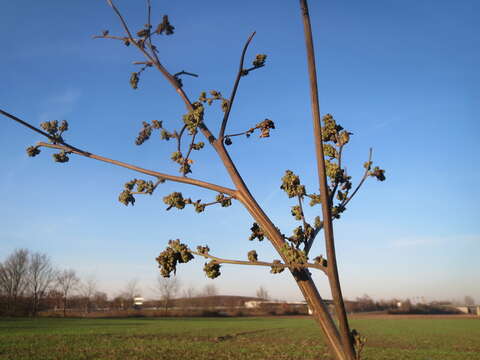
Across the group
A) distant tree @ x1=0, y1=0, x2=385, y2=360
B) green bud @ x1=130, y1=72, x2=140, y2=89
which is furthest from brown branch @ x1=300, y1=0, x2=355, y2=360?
green bud @ x1=130, y1=72, x2=140, y2=89

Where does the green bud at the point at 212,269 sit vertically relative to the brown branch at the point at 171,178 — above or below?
below

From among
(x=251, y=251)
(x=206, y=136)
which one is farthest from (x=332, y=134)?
(x=251, y=251)

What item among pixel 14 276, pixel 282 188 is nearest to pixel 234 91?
pixel 282 188

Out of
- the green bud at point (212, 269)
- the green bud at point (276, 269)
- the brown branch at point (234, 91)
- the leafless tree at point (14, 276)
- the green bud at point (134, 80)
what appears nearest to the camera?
the green bud at point (276, 269)

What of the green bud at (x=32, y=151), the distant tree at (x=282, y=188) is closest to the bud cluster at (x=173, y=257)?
the distant tree at (x=282, y=188)

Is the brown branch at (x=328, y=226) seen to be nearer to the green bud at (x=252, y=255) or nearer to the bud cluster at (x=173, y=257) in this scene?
the green bud at (x=252, y=255)

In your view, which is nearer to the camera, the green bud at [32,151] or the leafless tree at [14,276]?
the green bud at [32,151]

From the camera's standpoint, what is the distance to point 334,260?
116cm

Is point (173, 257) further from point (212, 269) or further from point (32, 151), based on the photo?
point (32, 151)

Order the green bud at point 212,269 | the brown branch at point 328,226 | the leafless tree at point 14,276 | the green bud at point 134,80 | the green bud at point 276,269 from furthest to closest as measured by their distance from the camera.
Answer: the leafless tree at point 14,276, the green bud at point 134,80, the green bud at point 212,269, the green bud at point 276,269, the brown branch at point 328,226

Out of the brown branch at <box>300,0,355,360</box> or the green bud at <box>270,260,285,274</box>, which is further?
Result: the green bud at <box>270,260,285,274</box>

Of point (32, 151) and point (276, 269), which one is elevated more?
point (32, 151)

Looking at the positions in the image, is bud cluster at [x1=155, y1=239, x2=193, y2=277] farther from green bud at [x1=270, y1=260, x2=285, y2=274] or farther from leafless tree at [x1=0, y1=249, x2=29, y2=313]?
leafless tree at [x1=0, y1=249, x2=29, y2=313]

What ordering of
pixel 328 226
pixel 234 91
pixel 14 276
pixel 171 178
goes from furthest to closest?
1. pixel 14 276
2. pixel 234 91
3. pixel 171 178
4. pixel 328 226
